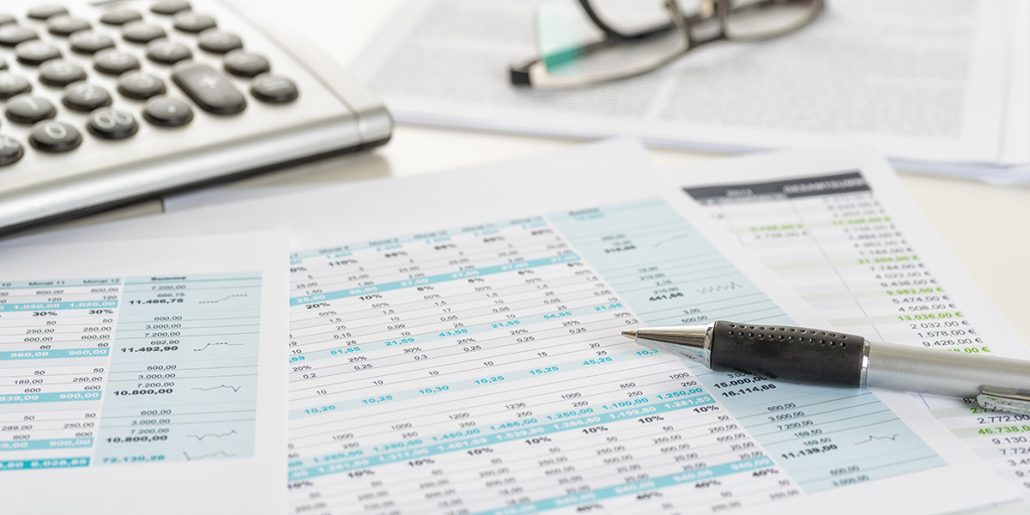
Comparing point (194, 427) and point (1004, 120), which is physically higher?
point (1004, 120)

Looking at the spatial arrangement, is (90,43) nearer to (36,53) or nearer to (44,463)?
(36,53)

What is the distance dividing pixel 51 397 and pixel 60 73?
0.21m

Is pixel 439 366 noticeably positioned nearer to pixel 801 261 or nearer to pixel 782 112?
pixel 801 261

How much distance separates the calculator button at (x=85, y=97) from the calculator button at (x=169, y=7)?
11 centimetres

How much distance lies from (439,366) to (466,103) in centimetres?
26

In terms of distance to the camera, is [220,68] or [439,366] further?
[220,68]

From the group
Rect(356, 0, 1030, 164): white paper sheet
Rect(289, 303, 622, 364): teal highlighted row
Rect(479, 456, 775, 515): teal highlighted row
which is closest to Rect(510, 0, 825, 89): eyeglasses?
Rect(356, 0, 1030, 164): white paper sheet

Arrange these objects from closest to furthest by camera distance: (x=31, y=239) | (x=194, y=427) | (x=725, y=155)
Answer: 1. (x=194, y=427)
2. (x=31, y=239)
3. (x=725, y=155)

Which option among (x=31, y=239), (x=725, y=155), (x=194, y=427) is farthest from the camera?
(x=725, y=155)

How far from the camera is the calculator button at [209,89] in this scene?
0.57m

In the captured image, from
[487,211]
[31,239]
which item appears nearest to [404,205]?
[487,211]

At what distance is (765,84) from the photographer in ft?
2.34

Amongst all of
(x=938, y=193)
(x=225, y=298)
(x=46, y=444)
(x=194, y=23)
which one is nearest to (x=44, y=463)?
(x=46, y=444)

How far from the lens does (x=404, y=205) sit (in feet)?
1.87
